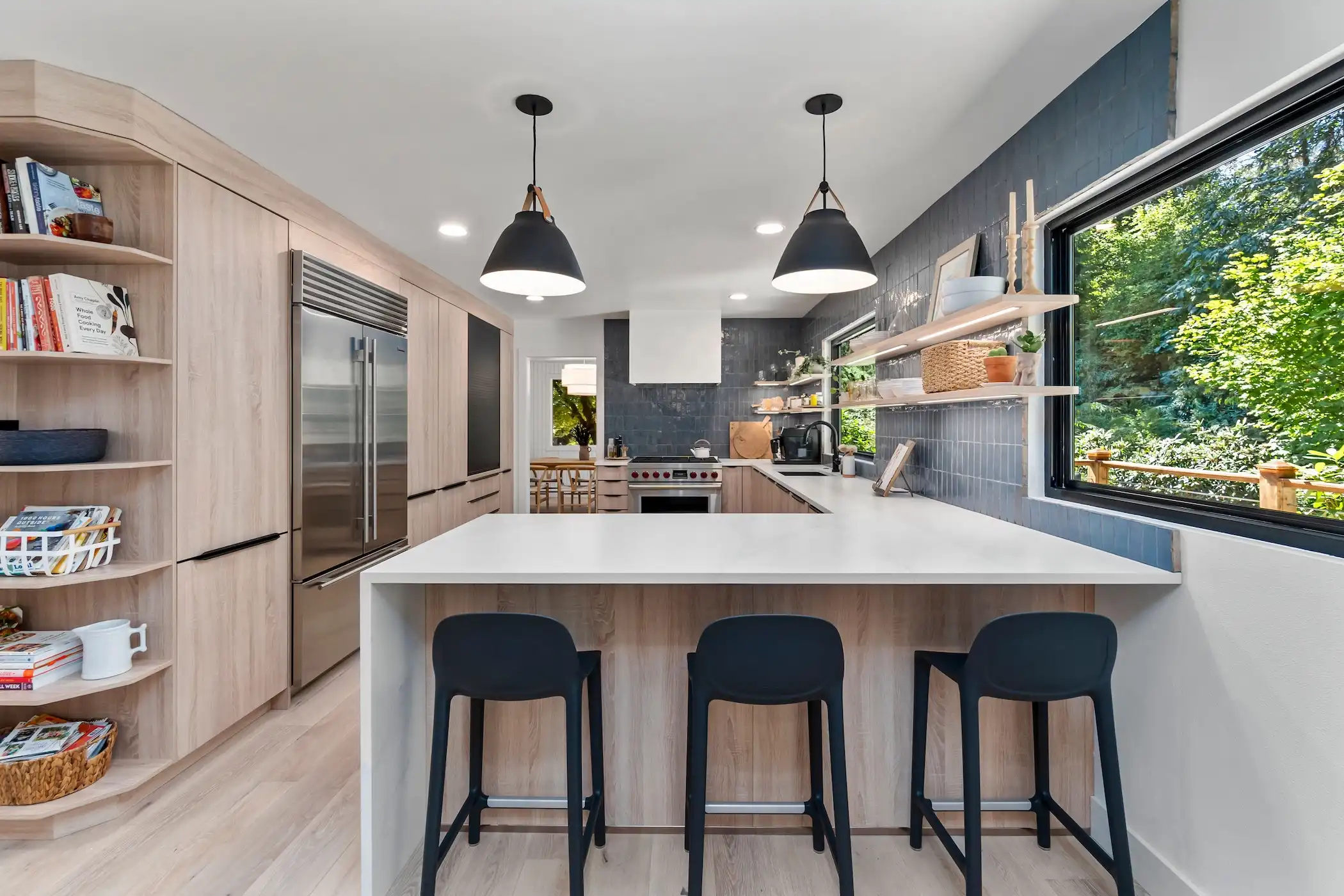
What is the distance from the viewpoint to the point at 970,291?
2.32 m

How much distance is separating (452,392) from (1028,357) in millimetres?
3804

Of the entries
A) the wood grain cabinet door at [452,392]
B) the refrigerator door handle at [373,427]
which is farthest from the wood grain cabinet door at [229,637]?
the wood grain cabinet door at [452,392]

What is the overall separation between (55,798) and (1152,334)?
11.4 ft

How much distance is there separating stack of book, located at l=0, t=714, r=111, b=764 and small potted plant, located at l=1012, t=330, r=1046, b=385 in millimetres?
3206

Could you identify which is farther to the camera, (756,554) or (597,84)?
(597,84)

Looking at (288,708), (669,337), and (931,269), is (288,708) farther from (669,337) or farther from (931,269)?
(669,337)

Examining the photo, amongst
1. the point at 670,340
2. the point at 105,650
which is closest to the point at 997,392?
the point at 105,650

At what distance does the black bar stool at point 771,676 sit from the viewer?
1.54 meters

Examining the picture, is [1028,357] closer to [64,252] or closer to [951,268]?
[951,268]

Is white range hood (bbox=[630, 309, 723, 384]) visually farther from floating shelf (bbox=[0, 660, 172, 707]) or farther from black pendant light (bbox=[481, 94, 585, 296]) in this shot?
floating shelf (bbox=[0, 660, 172, 707])

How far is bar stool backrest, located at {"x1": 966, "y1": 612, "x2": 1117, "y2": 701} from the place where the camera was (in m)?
1.53

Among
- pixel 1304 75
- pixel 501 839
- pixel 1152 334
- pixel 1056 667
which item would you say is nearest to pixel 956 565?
pixel 1056 667

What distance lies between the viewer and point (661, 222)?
348 centimetres

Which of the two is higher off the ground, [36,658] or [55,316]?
[55,316]
